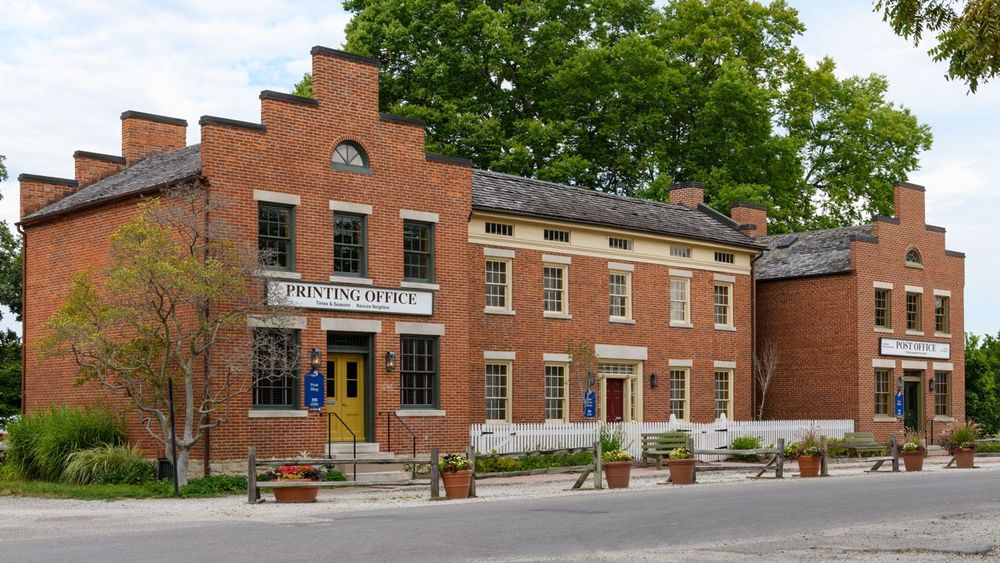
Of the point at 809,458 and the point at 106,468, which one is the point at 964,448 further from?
the point at 106,468

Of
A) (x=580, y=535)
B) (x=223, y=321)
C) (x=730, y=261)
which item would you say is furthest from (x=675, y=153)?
(x=580, y=535)

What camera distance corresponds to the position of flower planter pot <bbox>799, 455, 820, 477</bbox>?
100ft

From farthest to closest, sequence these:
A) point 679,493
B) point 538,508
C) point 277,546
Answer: point 679,493
point 538,508
point 277,546

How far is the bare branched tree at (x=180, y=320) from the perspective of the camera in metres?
25.1

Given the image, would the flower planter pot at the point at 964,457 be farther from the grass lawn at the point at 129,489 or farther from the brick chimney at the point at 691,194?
the grass lawn at the point at 129,489

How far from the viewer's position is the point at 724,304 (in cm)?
4169

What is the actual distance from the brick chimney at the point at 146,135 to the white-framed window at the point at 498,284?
9.25 m

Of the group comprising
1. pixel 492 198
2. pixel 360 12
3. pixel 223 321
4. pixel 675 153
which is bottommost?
pixel 223 321

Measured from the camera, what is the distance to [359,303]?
29.7 meters

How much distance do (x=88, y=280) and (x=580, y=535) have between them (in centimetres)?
1691

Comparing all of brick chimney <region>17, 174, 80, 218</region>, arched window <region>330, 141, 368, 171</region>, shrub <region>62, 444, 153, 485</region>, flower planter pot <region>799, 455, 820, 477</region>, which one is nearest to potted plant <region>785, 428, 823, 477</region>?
flower planter pot <region>799, 455, 820, 477</region>

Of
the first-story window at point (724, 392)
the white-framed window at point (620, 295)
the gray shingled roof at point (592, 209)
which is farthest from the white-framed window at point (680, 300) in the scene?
the first-story window at point (724, 392)

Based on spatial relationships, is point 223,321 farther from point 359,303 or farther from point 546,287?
point 546,287

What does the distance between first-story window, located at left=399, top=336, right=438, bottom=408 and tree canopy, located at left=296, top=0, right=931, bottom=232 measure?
64.1 ft
